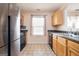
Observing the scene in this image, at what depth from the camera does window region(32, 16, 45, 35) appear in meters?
3.02

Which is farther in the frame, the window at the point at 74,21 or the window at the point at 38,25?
the window at the point at 38,25

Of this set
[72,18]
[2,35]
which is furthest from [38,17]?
[2,35]

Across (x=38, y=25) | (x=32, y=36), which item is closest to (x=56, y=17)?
(x=38, y=25)

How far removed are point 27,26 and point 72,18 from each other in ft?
3.44

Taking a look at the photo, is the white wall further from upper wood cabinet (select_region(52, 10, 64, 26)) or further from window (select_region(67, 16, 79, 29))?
window (select_region(67, 16, 79, 29))

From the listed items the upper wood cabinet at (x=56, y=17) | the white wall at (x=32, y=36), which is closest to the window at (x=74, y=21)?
the upper wood cabinet at (x=56, y=17)

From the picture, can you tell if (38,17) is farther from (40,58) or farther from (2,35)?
(40,58)

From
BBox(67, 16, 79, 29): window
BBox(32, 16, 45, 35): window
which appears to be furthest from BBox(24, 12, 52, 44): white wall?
BBox(67, 16, 79, 29): window

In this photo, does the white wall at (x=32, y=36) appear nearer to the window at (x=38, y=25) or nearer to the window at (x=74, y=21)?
the window at (x=38, y=25)

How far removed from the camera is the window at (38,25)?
9.92 feet

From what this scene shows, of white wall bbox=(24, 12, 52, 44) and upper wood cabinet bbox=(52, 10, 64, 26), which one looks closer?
white wall bbox=(24, 12, 52, 44)

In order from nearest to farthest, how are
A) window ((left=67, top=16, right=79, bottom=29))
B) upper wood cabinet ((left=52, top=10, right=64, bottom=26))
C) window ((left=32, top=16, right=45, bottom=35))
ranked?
1. window ((left=67, top=16, right=79, bottom=29))
2. window ((left=32, top=16, right=45, bottom=35))
3. upper wood cabinet ((left=52, top=10, right=64, bottom=26))

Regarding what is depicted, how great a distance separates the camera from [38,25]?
318cm

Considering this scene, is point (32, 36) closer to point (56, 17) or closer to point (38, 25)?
point (38, 25)
